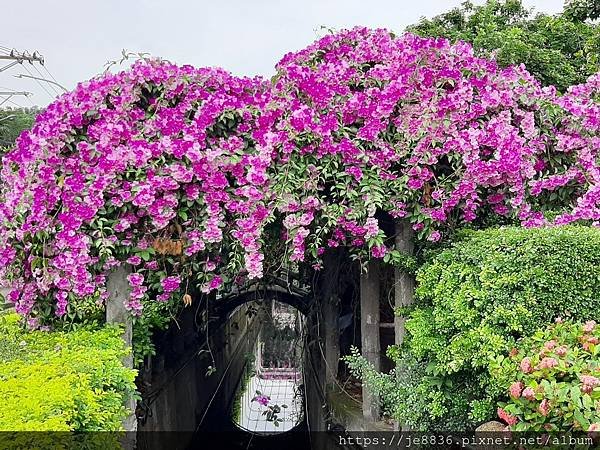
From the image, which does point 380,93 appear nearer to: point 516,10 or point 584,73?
point 584,73

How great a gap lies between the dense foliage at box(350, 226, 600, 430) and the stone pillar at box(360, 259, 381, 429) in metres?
1.33

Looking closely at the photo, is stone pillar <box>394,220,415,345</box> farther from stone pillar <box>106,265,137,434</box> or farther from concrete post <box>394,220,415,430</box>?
stone pillar <box>106,265,137,434</box>

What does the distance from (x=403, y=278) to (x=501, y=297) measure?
4.21 ft

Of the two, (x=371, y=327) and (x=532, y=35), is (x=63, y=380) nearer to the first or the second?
(x=371, y=327)

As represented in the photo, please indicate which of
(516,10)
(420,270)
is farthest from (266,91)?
(516,10)

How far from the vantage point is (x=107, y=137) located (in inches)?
155

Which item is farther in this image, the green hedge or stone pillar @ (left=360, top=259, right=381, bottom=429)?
stone pillar @ (left=360, top=259, right=381, bottom=429)

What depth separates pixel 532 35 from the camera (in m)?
10.7

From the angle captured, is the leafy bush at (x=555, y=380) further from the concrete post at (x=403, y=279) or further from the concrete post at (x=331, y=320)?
the concrete post at (x=331, y=320)

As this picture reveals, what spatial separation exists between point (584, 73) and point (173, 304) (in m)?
8.47

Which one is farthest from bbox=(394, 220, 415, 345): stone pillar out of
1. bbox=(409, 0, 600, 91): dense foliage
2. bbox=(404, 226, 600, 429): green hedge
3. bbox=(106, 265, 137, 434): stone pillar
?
bbox=(409, 0, 600, 91): dense foliage

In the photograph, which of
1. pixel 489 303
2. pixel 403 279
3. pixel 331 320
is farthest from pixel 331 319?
pixel 489 303

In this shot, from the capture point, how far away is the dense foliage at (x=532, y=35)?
9.61 meters

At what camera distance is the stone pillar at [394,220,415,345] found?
4402 millimetres
